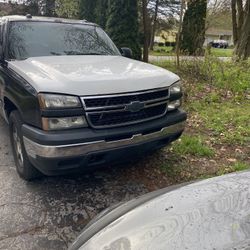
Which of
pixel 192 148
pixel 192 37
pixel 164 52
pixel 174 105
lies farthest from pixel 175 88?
pixel 164 52

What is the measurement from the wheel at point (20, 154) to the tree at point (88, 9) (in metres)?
18.1

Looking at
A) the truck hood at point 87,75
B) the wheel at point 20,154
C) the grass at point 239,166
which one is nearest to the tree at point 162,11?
the grass at point 239,166

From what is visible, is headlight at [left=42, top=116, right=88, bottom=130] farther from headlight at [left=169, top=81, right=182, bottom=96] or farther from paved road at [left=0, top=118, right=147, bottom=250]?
headlight at [left=169, top=81, right=182, bottom=96]

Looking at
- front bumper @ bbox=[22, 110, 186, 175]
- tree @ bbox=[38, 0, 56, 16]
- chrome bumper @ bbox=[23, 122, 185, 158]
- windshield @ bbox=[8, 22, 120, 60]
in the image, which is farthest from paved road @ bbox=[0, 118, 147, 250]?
Result: tree @ bbox=[38, 0, 56, 16]

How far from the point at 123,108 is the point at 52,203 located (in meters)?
1.21

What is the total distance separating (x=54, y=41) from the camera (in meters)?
4.49

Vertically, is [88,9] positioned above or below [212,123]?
above

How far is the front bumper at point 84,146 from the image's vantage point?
295 cm

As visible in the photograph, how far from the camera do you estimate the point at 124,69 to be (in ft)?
12.2

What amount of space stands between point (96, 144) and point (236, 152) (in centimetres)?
251

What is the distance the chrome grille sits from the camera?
3.08 meters

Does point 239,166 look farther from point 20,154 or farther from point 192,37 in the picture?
point 192,37

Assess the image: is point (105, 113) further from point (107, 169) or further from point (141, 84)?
point (107, 169)

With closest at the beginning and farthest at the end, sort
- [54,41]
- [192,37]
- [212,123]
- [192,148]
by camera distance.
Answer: [54,41] → [192,148] → [212,123] → [192,37]
